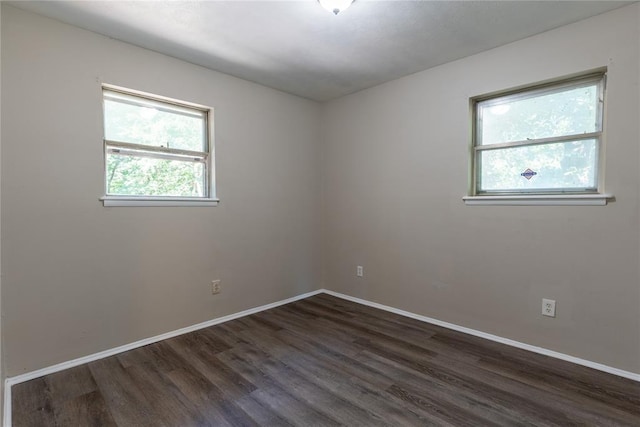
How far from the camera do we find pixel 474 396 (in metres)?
1.86

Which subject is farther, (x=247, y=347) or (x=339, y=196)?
(x=339, y=196)

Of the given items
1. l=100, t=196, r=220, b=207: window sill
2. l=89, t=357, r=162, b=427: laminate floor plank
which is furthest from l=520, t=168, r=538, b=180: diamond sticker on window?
l=89, t=357, r=162, b=427: laminate floor plank

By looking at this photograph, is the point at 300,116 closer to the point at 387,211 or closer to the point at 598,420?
the point at 387,211

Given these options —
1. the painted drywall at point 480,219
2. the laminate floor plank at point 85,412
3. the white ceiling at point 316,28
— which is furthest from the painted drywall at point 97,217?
the painted drywall at point 480,219

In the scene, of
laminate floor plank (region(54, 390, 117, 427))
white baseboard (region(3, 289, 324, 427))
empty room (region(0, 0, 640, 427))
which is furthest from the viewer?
empty room (region(0, 0, 640, 427))

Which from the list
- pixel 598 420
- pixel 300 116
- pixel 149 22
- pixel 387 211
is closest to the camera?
pixel 598 420

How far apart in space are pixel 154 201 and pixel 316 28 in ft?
6.10

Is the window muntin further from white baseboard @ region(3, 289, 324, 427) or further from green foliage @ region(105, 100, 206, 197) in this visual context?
white baseboard @ region(3, 289, 324, 427)

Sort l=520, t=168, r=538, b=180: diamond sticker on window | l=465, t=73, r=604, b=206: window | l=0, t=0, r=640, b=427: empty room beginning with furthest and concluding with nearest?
l=520, t=168, r=538, b=180: diamond sticker on window < l=465, t=73, r=604, b=206: window < l=0, t=0, r=640, b=427: empty room

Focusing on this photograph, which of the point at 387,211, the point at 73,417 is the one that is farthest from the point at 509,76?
the point at 73,417

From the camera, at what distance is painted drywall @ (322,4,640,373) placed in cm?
207

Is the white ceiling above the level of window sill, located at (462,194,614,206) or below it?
above

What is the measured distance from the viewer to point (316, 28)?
88.6 inches

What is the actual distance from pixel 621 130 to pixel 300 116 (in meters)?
2.87
